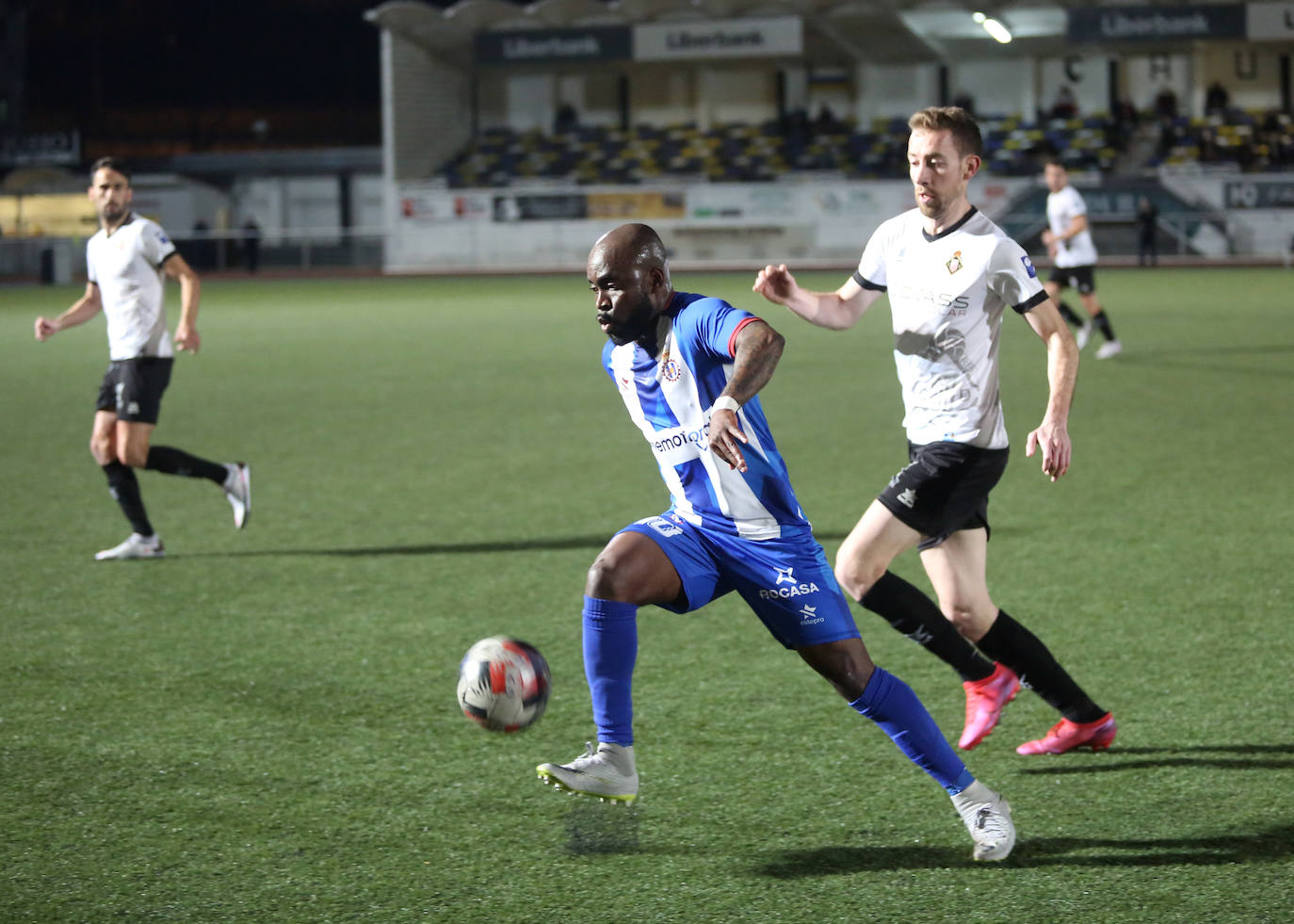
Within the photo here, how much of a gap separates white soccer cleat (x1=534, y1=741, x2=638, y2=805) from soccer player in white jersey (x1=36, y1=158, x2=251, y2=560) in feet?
14.6

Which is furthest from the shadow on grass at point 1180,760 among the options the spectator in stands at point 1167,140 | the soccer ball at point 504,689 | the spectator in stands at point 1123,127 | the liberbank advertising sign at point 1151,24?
the liberbank advertising sign at point 1151,24

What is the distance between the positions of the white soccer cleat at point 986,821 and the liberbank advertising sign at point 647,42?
42575 mm

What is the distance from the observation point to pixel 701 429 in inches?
146

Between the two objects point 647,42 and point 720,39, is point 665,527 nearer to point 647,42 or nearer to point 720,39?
point 720,39

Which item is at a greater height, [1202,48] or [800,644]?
[1202,48]

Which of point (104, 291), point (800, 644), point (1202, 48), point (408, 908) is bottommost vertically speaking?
point (408, 908)

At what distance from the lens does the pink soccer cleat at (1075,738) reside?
4410 mm

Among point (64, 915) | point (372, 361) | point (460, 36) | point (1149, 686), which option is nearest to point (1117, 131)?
point (460, 36)

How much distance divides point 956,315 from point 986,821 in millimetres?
1466

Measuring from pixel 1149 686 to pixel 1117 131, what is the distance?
40773mm

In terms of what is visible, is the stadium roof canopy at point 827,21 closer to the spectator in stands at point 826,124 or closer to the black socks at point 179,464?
the spectator in stands at point 826,124

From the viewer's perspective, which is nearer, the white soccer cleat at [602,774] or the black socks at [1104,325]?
the white soccer cleat at [602,774]

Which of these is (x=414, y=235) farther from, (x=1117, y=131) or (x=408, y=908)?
(x=408, y=908)

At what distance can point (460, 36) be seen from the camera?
4722 centimetres
